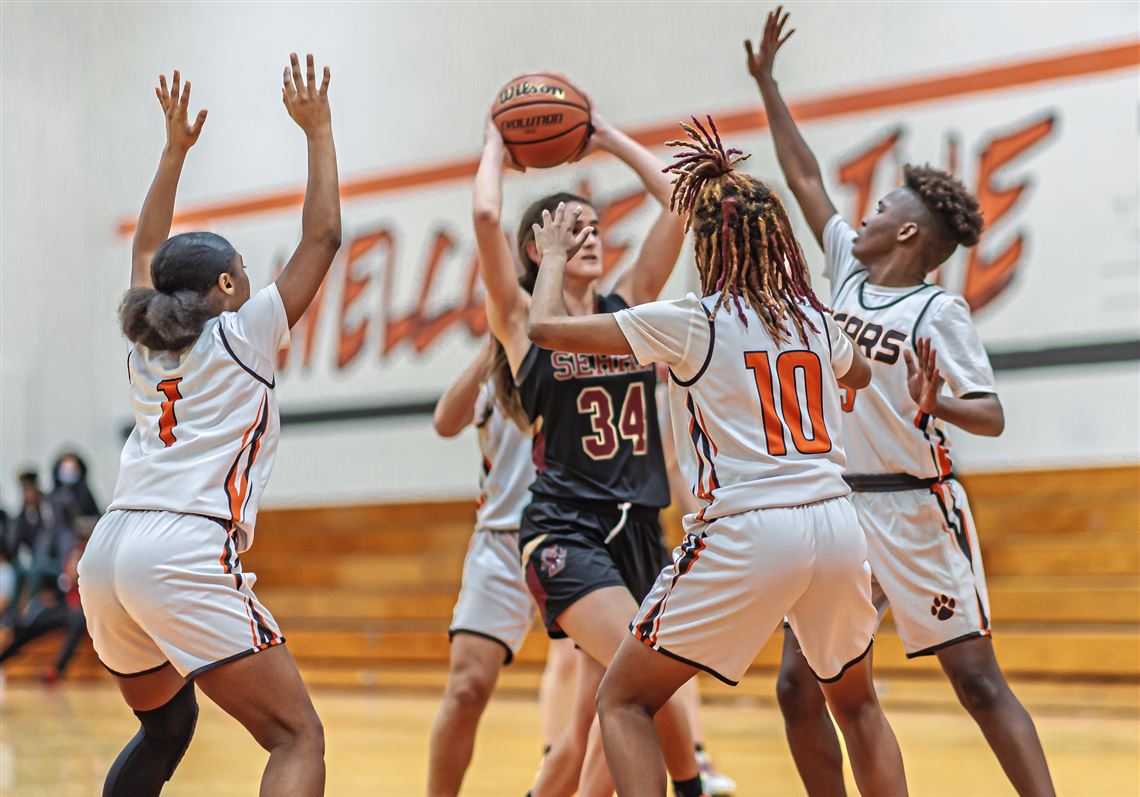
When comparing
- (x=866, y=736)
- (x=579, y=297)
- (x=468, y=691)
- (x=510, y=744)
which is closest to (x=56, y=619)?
(x=510, y=744)

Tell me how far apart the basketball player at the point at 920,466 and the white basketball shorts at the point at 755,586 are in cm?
78

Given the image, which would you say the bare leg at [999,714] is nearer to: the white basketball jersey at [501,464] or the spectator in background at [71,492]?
the white basketball jersey at [501,464]

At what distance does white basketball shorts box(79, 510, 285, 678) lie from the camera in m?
2.93

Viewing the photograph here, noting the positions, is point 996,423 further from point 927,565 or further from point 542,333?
point 542,333

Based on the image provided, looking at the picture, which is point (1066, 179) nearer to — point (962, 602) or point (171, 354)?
point (962, 602)

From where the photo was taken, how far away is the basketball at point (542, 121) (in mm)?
4203

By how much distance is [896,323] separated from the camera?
12.7 ft

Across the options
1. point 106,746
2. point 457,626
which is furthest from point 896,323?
point 106,746

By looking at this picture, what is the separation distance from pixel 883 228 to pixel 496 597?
1872 millimetres

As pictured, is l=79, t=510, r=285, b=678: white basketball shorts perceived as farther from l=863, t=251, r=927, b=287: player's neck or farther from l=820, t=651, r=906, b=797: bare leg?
l=863, t=251, r=927, b=287: player's neck

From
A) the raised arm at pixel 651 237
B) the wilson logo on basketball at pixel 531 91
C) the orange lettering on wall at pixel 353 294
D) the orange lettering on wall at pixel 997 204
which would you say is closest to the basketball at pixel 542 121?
the wilson logo on basketball at pixel 531 91

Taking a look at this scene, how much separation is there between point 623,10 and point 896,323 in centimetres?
881

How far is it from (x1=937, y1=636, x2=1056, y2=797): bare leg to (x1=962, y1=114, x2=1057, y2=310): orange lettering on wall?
6.76m

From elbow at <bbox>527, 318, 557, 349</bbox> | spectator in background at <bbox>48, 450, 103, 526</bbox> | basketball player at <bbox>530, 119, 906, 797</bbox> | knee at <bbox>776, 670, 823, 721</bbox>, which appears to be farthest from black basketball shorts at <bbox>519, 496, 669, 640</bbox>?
spectator in background at <bbox>48, 450, 103, 526</bbox>
